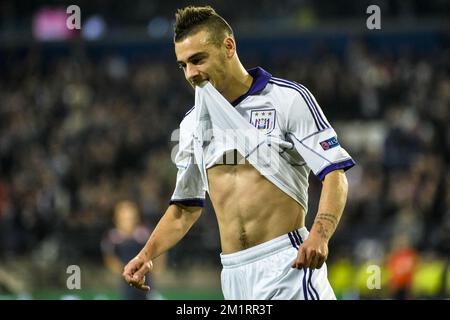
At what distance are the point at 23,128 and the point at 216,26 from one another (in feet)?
40.3

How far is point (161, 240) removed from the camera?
4.23 m

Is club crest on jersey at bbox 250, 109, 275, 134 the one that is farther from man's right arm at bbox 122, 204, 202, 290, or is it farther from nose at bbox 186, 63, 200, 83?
man's right arm at bbox 122, 204, 202, 290

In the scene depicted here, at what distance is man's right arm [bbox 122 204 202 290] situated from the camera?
13.4 ft

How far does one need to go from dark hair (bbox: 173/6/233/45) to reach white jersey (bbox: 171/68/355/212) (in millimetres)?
232

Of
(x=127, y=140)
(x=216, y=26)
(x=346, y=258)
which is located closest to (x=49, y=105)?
(x=127, y=140)

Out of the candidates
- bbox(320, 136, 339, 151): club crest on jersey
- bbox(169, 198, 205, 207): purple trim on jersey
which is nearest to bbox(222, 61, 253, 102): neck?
bbox(320, 136, 339, 151): club crest on jersey

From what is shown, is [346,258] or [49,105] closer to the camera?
[346,258]

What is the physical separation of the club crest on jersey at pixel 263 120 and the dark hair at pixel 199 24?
1.15 feet

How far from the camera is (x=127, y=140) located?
14.7 metres

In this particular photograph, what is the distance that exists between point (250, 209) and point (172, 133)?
22.3 ft

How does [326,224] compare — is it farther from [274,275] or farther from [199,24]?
[199,24]

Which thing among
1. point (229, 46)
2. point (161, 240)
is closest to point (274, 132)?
point (229, 46)

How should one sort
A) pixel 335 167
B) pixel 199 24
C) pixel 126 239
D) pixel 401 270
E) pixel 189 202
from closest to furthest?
pixel 335 167 → pixel 199 24 → pixel 189 202 → pixel 126 239 → pixel 401 270
